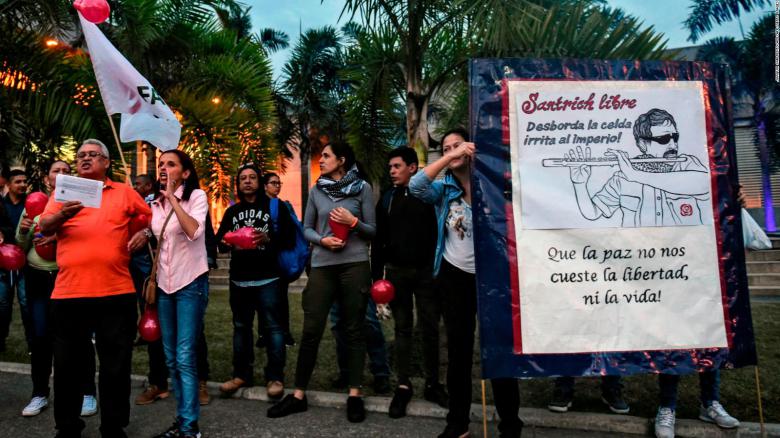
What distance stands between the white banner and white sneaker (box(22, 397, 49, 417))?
371 cm

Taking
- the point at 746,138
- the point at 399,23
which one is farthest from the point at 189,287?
the point at 746,138

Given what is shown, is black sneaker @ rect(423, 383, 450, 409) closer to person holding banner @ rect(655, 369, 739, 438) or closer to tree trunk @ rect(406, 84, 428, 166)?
person holding banner @ rect(655, 369, 739, 438)

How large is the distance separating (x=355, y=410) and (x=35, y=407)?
8.13 ft

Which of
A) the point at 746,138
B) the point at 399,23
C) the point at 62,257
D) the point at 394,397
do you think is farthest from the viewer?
the point at 746,138

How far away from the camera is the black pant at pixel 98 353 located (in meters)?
3.29

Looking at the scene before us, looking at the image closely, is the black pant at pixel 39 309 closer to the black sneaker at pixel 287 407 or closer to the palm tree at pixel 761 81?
the black sneaker at pixel 287 407

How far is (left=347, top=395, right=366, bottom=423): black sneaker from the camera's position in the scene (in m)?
3.85

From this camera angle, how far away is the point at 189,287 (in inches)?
140

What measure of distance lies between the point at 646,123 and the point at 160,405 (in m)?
4.11

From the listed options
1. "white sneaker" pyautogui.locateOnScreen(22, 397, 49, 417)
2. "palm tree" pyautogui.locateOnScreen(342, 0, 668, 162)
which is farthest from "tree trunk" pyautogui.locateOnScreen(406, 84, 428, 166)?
"white sneaker" pyautogui.locateOnScreen(22, 397, 49, 417)

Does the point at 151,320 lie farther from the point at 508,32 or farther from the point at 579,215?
the point at 508,32

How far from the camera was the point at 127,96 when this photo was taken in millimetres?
4031

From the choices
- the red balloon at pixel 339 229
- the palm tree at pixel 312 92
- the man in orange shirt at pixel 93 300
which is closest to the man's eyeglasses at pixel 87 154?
the man in orange shirt at pixel 93 300

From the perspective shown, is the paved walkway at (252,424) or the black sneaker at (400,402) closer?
the paved walkway at (252,424)
